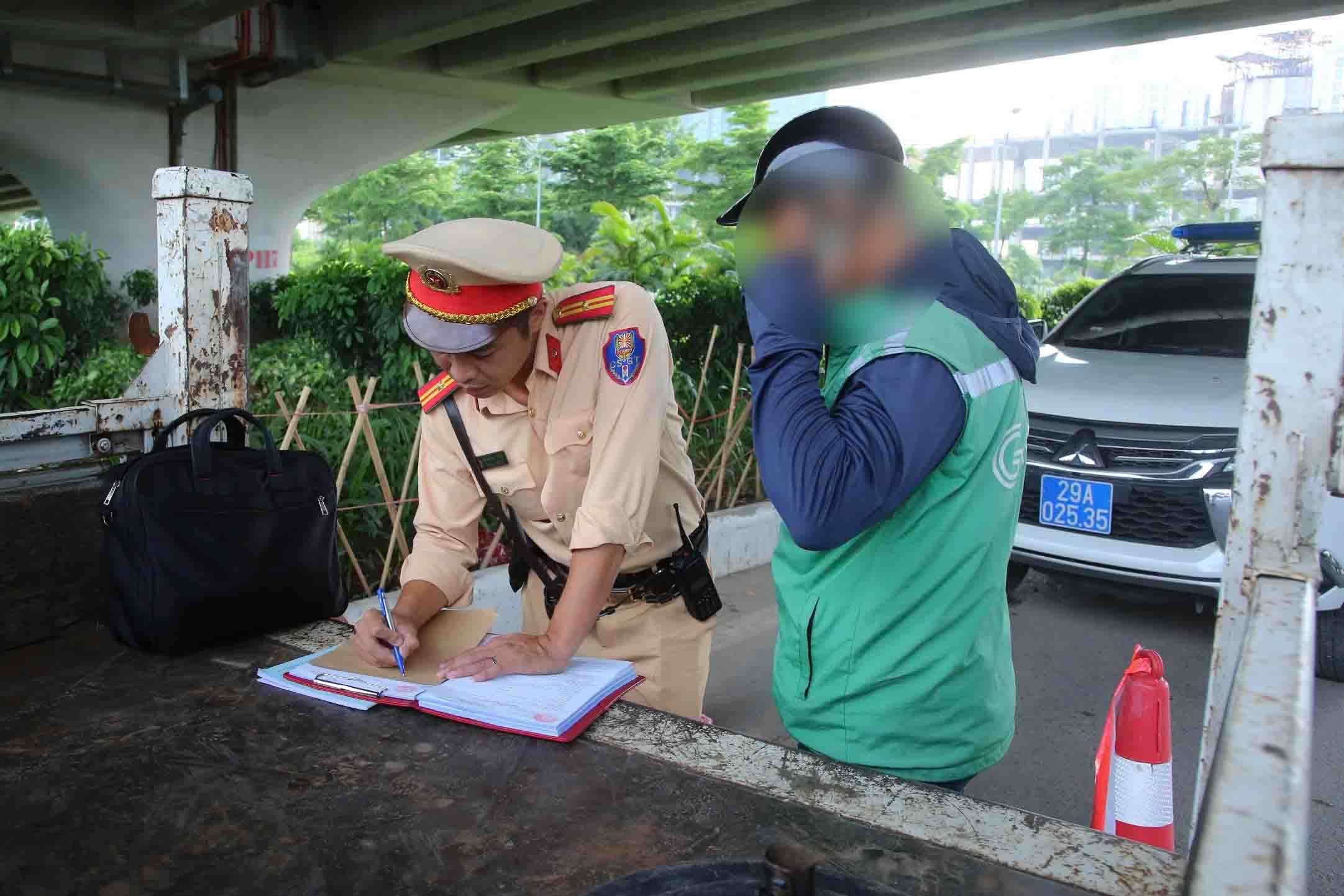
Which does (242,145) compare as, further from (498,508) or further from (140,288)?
(498,508)

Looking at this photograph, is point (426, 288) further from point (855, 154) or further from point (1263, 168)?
point (1263, 168)

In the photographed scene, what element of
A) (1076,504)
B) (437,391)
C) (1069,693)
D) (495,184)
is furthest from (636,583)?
(495,184)

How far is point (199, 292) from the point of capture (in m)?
2.12

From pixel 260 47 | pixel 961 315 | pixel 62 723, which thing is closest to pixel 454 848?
pixel 62 723

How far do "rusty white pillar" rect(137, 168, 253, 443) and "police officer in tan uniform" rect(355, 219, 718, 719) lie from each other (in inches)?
20.5

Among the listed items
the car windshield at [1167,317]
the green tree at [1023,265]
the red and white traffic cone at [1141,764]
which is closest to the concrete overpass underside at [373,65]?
the car windshield at [1167,317]

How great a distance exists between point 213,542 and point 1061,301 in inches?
561

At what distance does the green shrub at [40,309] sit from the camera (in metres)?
5.48

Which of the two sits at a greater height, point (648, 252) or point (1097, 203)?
point (1097, 203)

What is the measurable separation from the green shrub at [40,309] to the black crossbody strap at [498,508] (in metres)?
4.60

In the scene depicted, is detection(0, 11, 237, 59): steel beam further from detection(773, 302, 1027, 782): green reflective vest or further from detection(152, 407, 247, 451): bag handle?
detection(773, 302, 1027, 782): green reflective vest

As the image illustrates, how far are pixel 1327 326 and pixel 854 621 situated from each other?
0.65m

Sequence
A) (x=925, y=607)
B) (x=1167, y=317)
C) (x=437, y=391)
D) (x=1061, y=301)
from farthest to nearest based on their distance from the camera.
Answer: (x=1061, y=301)
(x=1167, y=317)
(x=437, y=391)
(x=925, y=607)

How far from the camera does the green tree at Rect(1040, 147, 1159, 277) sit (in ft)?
110
